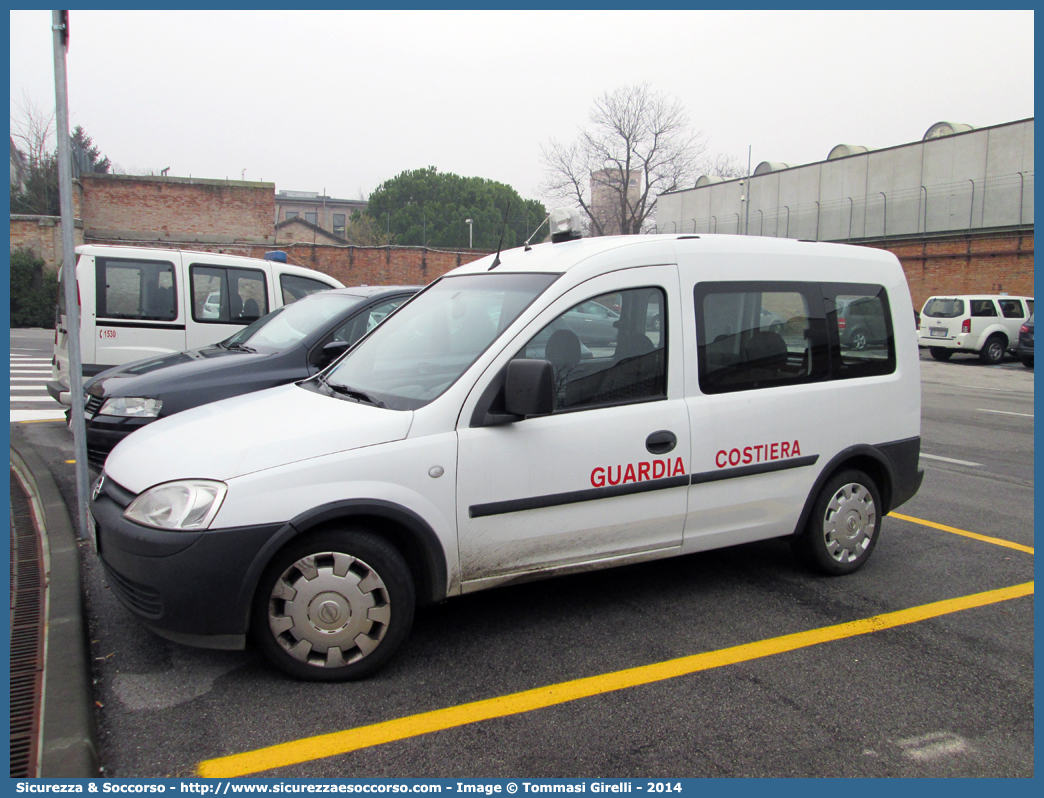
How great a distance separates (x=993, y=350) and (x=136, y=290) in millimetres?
22678

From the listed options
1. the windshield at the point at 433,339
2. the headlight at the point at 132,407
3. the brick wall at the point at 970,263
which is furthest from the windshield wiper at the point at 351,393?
the brick wall at the point at 970,263

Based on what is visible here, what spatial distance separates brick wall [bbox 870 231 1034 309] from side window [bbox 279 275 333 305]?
24867mm

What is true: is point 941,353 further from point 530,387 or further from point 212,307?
point 530,387

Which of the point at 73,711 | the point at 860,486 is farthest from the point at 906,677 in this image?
the point at 73,711

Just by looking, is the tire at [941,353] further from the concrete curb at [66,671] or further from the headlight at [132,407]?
the concrete curb at [66,671]

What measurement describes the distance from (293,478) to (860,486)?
10.8 ft

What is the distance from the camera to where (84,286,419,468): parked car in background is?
18.7ft

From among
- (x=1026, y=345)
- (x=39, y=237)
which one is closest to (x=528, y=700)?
(x=1026, y=345)

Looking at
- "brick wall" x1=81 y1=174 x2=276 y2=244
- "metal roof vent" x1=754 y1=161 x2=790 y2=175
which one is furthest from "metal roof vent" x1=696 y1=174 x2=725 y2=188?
"brick wall" x1=81 y1=174 x2=276 y2=244

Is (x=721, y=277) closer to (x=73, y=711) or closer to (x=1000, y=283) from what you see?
(x=73, y=711)

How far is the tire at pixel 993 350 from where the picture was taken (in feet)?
74.5

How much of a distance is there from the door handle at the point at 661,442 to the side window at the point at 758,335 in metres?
0.33

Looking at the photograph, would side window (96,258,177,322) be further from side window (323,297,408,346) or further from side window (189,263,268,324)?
side window (323,297,408,346)

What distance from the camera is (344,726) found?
2996mm
